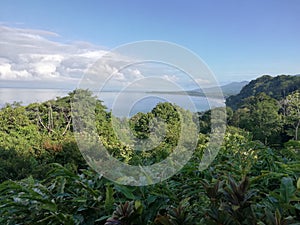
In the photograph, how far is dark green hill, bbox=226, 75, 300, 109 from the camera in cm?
1705

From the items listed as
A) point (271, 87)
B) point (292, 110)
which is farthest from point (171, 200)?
point (271, 87)

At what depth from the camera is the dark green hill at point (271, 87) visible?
17047mm

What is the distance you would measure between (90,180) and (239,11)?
14.5 meters

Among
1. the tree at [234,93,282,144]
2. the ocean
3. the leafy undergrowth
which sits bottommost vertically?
the tree at [234,93,282,144]

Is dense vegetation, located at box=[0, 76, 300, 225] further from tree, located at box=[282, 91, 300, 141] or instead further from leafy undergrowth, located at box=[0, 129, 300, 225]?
tree, located at box=[282, 91, 300, 141]

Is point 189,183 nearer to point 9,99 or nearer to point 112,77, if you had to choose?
point 112,77

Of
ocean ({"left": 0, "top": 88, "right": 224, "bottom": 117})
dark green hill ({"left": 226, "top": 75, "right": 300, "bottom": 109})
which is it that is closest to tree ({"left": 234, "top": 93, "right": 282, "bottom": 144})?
dark green hill ({"left": 226, "top": 75, "right": 300, "bottom": 109})

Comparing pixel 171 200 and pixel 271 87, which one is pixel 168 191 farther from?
pixel 271 87

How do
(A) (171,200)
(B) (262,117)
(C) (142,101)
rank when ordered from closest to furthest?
(A) (171,200) < (C) (142,101) < (B) (262,117)

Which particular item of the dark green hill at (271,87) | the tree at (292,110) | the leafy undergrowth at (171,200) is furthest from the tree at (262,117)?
the leafy undergrowth at (171,200)

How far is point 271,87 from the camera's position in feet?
61.8

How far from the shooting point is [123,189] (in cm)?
59

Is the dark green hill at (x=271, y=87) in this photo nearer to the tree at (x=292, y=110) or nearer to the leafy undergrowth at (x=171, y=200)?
the tree at (x=292, y=110)

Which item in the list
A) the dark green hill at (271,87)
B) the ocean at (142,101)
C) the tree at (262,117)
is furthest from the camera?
the dark green hill at (271,87)
